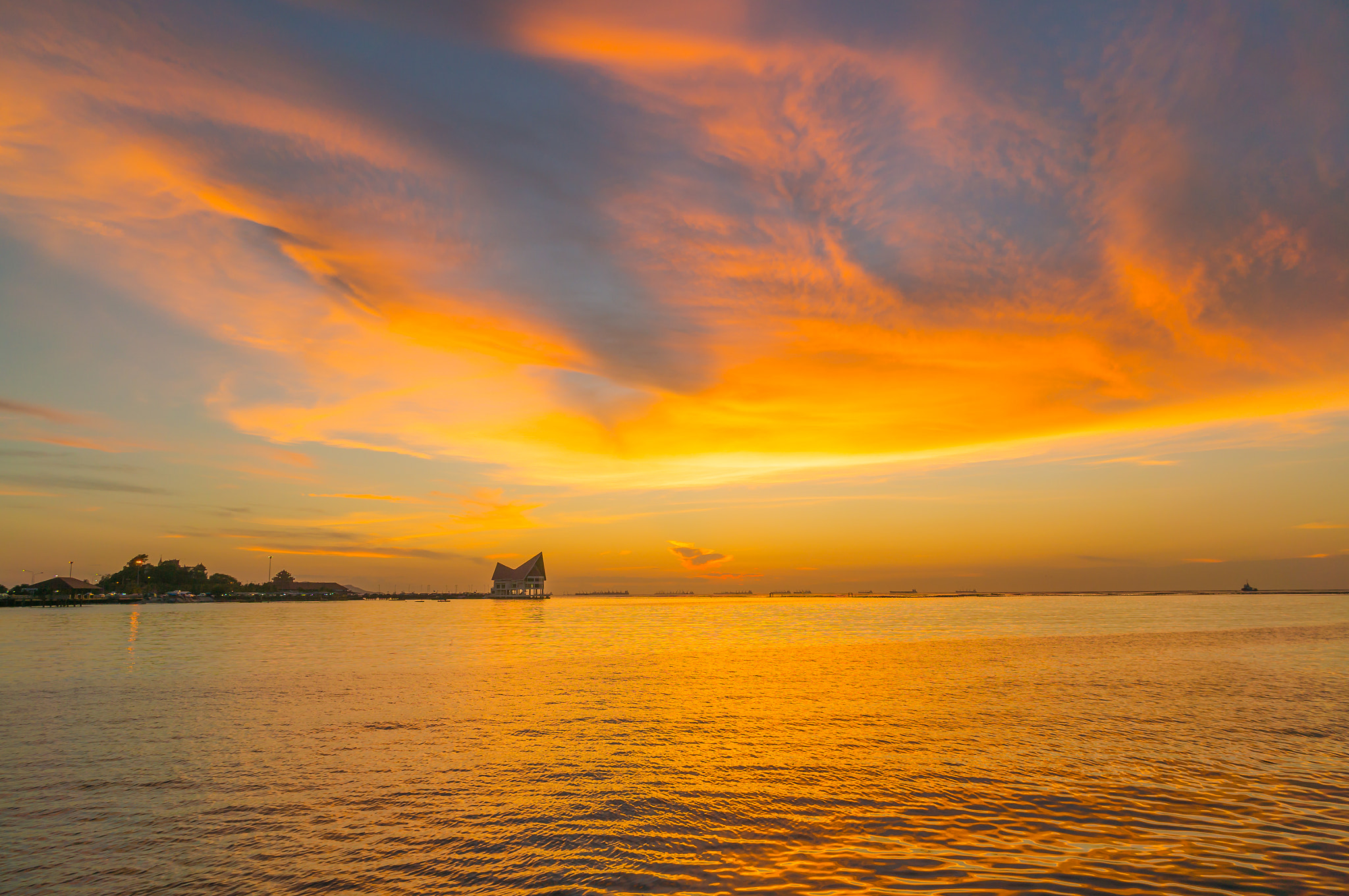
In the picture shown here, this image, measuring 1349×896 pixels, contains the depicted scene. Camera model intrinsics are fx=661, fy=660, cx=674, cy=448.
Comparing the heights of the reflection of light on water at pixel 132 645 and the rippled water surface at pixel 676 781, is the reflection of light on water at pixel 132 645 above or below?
below

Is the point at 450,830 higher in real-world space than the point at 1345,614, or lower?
higher

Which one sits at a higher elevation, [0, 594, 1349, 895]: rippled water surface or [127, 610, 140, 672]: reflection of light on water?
[0, 594, 1349, 895]: rippled water surface

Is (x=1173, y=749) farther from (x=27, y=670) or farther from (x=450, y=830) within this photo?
(x=27, y=670)

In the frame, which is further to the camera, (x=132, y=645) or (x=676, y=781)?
(x=132, y=645)

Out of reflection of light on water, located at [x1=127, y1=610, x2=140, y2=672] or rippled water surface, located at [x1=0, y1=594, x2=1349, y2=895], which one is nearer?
rippled water surface, located at [x1=0, y1=594, x2=1349, y2=895]

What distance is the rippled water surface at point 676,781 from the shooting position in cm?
1263

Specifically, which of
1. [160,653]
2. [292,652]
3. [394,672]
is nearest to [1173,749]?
[394,672]

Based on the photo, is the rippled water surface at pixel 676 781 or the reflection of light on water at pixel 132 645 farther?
the reflection of light on water at pixel 132 645

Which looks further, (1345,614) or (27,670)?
(1345,614)

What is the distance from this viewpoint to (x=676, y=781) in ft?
61.0

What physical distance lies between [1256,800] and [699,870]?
14.1 metres

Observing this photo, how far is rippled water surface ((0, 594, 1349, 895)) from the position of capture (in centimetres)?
1263

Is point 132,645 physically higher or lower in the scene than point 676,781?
lower

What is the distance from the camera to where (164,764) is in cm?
2031
